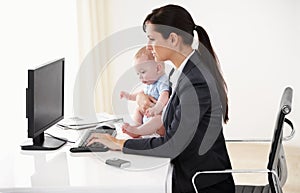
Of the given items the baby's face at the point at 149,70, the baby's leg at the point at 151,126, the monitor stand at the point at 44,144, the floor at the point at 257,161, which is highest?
the baby's face at the point at 149,70

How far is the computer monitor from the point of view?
7.43 feet

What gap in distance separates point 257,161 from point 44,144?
2188 mm

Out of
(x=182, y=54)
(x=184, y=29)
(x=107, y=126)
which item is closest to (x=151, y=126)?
(x=107, y=126)

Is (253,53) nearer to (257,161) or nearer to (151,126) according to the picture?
(257,161)

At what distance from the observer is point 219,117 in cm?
231

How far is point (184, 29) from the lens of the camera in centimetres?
233

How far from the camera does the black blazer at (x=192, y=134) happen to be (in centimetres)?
218

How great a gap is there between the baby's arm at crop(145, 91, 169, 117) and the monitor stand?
47 cm

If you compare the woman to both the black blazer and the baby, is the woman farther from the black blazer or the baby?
the baby

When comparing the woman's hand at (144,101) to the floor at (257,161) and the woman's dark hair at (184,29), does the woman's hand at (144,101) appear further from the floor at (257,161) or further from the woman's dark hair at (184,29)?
the floor at (257,161)

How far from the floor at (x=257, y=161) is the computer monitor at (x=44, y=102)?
1609mm

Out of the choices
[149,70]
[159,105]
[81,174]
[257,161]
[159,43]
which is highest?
[159,43]

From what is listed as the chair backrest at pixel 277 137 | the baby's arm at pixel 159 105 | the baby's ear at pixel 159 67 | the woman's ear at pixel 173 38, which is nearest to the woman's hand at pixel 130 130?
the baby's arm at pixel 159 105

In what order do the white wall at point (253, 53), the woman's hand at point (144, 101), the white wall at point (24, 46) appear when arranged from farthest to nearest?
the white wall at point (253, 53), the white wall at point (24, 46), the woman's hand at point (144, 101)
